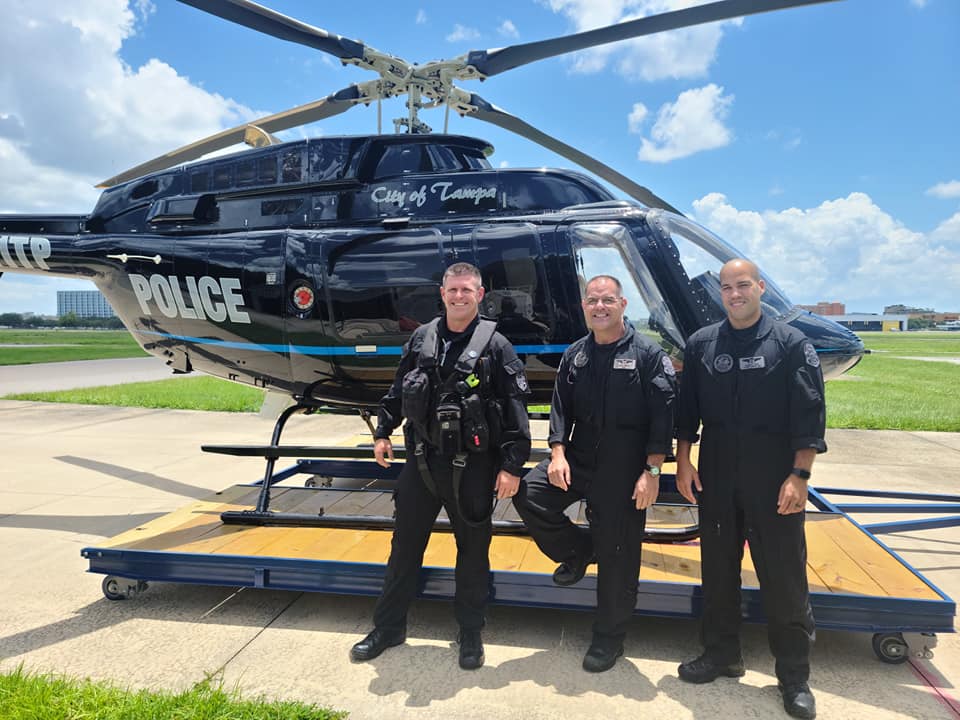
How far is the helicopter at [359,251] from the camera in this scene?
4.34 metres

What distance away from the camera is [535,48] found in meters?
5.57

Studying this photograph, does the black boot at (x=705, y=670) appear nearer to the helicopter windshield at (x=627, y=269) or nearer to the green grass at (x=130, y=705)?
the green grass at (x=130, y=705)

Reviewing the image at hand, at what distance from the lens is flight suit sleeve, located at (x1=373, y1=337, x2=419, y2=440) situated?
10.6 feet

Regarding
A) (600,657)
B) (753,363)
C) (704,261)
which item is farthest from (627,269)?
(600,657)

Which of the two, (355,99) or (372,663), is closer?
(372,663)

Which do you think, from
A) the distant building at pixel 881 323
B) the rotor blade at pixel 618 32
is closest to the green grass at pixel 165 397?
the rotor blade at pixel 618 32

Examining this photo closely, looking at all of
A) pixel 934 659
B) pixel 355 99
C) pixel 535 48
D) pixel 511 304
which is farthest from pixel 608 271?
pixel 355 99

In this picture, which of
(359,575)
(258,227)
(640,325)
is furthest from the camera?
(258,227)

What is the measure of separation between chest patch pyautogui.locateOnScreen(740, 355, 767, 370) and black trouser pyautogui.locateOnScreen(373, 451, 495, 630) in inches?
50.6

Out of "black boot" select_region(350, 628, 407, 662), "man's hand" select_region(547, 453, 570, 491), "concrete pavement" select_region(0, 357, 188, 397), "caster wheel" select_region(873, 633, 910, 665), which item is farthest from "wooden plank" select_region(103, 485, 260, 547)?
"concrete pavement" select_region(0, 357, 188, 397)

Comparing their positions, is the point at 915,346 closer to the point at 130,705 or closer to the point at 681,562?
the point at 681,562

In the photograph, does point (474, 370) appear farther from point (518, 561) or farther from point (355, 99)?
point (355, 99)

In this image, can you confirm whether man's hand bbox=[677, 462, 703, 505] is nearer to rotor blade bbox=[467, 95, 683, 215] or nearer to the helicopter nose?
the helicopter nose

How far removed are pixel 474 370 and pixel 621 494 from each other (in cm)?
94
